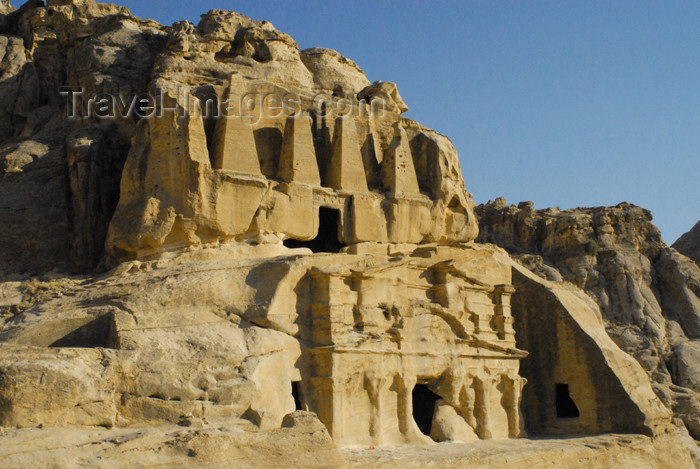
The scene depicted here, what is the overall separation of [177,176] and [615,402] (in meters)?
13.1

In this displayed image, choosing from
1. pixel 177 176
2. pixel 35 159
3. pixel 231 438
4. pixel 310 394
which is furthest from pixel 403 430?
pixel 35 159

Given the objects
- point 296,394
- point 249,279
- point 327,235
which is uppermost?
point 327,235

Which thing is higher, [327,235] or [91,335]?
[327,235]

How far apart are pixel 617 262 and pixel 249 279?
2713 cm

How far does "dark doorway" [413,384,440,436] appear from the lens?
2267 cm

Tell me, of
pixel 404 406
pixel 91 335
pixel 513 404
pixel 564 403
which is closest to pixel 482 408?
pixel 513 404

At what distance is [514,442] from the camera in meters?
20.8

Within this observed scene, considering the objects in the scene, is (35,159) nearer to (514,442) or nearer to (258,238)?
(258,238)

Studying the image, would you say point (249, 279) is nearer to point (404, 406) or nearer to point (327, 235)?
point (404, 406)

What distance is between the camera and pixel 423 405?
74.8 ft

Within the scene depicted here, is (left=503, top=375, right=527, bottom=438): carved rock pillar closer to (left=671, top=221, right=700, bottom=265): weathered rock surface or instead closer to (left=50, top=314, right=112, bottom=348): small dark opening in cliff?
(left=50, top=314, right=112, bottom=348): small dark opening in cliff

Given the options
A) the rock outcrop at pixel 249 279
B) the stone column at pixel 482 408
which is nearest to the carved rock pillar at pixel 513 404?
the rock outcrop at pixel 249 279

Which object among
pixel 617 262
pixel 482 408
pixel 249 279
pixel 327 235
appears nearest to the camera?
pixel 249 279

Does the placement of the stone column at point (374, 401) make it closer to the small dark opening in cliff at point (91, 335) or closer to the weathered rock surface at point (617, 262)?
the small dark opening in cliff at point (91, 335)
